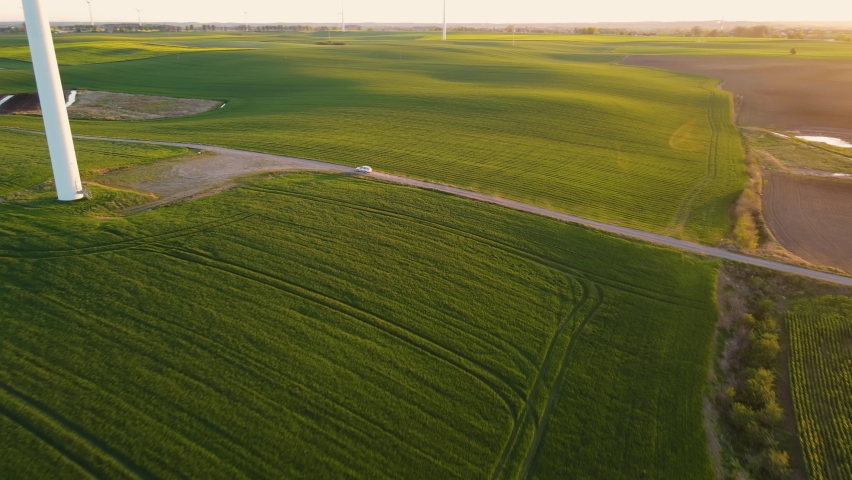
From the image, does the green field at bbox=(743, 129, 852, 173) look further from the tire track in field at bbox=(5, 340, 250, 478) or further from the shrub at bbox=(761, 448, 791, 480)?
the tire track in field at bbox=(5, 340, 250, 478)

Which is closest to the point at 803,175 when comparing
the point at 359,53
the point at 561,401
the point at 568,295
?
the point at 568,295

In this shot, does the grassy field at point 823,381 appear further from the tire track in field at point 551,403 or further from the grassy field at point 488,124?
the grassy field at point 488,124

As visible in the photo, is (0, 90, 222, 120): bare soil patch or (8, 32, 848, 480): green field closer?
(8, 32, 848, 480): green field

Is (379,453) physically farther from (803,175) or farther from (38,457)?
(803,175)

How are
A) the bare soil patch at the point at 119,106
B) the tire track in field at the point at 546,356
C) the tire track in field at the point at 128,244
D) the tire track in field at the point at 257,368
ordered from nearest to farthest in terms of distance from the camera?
the tire track in field at the point at 257,368 < the tire track in field at the point at 546,356 < the tire track in field at the point at 128,244 < the bare soil patch at the point at 119,106

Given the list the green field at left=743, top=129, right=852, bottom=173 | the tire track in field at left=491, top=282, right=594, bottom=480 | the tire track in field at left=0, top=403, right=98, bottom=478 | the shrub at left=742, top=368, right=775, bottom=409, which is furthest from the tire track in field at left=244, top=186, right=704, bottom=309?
the green field at left=743, top=129, right=852, bottom=173

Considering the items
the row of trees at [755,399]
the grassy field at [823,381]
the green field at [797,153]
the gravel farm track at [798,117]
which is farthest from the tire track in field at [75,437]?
the green field at [797,153]
